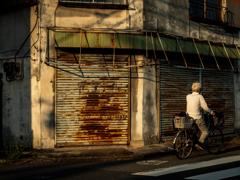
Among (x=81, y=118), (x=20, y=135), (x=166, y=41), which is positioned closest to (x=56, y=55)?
(x=81, y=118)

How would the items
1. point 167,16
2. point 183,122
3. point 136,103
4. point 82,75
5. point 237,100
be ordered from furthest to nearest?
point 237,100, point 167,16, point 136,103, point 82,75, point 183,122

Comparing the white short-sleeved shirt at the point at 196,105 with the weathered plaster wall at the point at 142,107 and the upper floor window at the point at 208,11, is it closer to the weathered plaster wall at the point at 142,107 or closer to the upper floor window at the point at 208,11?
the weathered plaster wall at the point at 142,107

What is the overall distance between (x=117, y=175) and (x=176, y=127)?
7.50 ft

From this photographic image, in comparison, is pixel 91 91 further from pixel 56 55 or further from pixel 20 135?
pixel 20 135

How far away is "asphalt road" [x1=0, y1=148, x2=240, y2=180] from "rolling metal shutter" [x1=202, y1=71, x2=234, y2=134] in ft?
14.2

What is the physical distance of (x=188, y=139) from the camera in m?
7.79

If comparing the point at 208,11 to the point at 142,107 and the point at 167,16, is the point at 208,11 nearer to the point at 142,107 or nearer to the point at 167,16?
the point at 167,16

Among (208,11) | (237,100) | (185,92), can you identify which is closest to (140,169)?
(185,92)

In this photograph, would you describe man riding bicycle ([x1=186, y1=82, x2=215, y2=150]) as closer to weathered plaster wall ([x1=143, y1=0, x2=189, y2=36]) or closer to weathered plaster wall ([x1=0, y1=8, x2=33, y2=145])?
weathered plaster wall ([x1=143, y1=0, x2=189, y2=36])

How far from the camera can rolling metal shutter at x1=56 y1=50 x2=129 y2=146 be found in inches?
394

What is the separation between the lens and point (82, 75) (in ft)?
33.1

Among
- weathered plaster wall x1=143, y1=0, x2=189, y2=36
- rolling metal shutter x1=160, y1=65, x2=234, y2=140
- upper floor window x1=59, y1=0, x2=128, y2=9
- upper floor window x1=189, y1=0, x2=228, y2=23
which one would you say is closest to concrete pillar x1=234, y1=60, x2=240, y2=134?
rolling metal shutter x1=160, y1=65, x2=234, y2=140

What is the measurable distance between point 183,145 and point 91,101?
374 cm

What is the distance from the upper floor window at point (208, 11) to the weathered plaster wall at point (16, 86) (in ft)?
21.5
